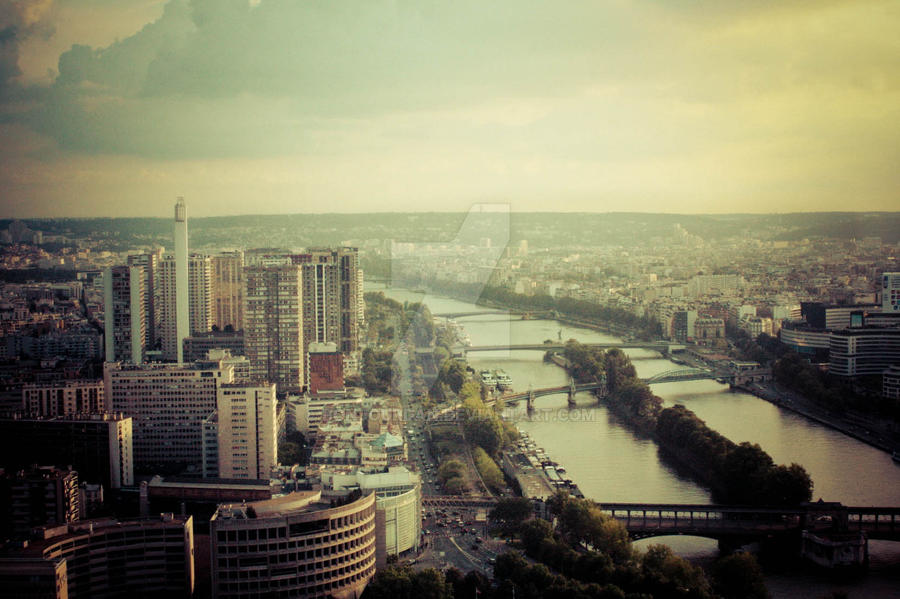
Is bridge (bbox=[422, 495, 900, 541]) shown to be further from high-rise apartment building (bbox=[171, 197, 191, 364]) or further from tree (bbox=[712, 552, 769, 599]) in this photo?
high-rise apartment building (bbox=[171, 197, 191, 364])

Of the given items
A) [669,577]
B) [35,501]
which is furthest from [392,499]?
[35,501]

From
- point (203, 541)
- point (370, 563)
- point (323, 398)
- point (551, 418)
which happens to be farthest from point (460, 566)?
point (551, 418)

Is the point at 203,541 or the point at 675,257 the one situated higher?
the point at 675,257

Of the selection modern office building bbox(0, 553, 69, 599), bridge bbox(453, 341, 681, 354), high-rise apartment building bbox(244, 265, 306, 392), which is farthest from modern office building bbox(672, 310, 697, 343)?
modern office building bbox(0, 553, 69, 599)

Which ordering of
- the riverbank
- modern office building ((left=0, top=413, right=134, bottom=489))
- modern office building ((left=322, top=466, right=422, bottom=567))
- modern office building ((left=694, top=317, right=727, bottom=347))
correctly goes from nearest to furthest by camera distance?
1. modern office building ((left=322, top=466, right=422, bottom=567))
2. modern office building ((left=0, top=413, right=134, bottom=489))
3. the riverbank
4. modern office building ((left=694, top=317, right=727, bottom=347))

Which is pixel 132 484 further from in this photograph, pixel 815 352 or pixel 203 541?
pixel 815 352

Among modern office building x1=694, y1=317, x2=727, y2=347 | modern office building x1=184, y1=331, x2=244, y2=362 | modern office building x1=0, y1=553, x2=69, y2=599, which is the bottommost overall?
modern office building x1=0, y1=553, x2=69, y2=599

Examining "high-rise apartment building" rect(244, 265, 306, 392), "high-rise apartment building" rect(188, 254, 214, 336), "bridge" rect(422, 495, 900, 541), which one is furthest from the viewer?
"high-rise apartment building" rect(188, 254, 214, 336)
